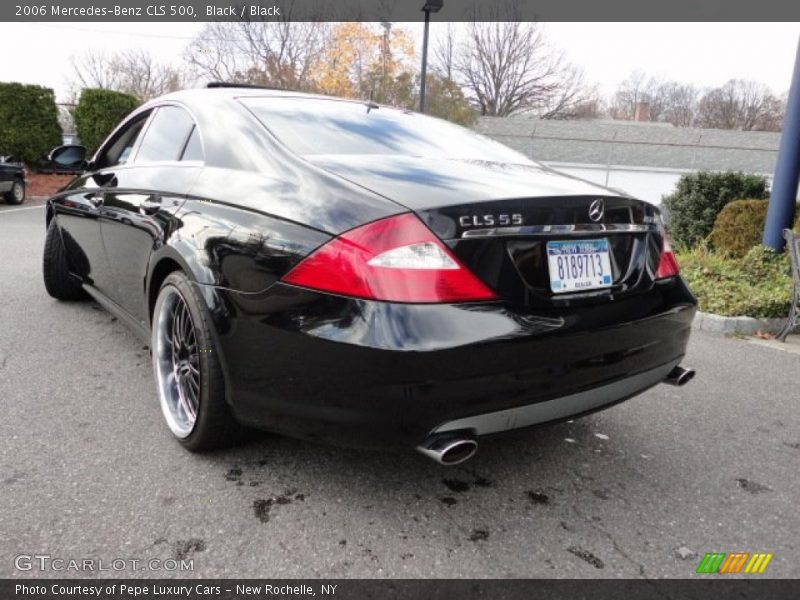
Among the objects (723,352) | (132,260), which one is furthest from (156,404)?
(723,352)

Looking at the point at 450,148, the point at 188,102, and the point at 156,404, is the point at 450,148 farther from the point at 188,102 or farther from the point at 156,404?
the point at 156,404

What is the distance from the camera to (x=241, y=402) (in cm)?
214

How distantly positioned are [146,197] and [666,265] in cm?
238

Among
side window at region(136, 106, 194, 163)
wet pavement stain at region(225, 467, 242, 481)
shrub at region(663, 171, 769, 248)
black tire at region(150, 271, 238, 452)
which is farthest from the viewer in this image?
shrub at region(663, 171, 769, 248)

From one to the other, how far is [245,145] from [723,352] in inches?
156

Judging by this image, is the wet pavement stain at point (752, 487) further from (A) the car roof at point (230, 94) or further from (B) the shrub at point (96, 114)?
(B) the shrub at point (96, 114)

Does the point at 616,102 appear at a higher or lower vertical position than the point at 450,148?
higher

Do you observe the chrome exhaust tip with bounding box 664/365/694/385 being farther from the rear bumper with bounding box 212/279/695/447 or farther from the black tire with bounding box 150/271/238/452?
the black tire with bounding box 150/271/238/452

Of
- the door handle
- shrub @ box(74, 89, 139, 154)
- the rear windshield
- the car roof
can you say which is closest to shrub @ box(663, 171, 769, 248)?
the rear windshield

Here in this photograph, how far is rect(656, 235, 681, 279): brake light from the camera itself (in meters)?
2.40

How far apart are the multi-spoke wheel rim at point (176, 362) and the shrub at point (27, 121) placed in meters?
17.8

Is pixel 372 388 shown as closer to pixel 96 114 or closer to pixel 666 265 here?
pixel 666 265

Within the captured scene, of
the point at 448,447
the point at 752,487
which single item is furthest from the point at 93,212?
the point at 752,487

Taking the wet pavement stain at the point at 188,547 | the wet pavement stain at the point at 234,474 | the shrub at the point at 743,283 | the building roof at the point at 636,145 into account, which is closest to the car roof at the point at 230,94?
the wet pavement stain at the point at 234,474
